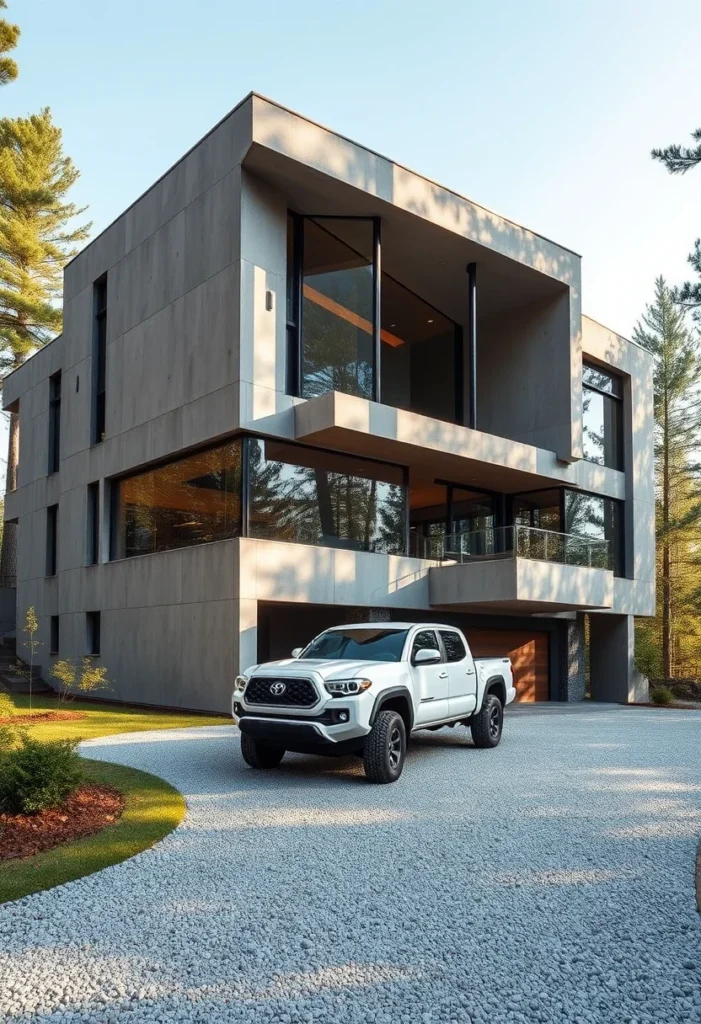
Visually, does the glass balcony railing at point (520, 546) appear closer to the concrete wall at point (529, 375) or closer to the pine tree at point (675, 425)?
the concrete wall at point (529, 375)

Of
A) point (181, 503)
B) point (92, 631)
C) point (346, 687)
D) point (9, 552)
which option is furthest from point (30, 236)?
point (346, 687)

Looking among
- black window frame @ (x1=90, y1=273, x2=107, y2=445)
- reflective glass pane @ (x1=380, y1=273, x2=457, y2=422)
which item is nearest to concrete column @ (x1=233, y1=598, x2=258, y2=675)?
black window frame @ (x1=90, y1=273, x2=107, y2=445)

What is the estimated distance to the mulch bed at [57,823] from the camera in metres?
6.86

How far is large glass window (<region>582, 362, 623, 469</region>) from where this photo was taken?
95.8 feet

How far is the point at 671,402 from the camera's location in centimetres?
4728

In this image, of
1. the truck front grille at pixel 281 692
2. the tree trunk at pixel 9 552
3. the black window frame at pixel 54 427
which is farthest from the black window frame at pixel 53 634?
the truck front grille at pixel 281 692

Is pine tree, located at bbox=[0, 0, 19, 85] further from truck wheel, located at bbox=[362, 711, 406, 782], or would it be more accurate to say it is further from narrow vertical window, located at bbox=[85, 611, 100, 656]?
truck wheel, located at bbox=[362, 711, 406, 782]

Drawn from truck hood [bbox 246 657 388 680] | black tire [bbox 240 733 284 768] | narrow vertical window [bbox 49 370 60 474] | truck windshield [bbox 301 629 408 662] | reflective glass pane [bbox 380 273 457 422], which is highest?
reflective glass pane [bbox 380 273 457 422]

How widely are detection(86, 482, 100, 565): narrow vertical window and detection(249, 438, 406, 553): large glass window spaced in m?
7.81

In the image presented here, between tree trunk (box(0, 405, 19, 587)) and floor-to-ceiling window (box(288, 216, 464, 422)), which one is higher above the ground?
floor-to-ceiling window (box(288, 216, 464, 422))

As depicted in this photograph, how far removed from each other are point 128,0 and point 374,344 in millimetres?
9279

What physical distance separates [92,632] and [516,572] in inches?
493

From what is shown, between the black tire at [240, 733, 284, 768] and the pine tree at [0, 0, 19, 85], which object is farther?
the pine tree at [0, 0, 19, 85]

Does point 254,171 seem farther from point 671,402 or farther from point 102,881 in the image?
point 671,402
